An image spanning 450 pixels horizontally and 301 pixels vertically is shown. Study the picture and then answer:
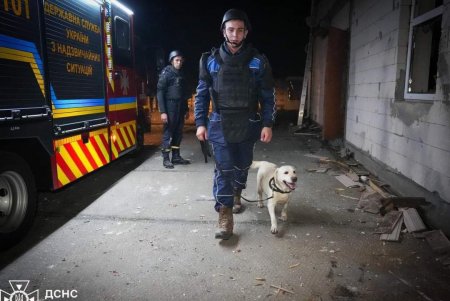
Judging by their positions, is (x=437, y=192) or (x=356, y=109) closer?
(x=437, y=192)

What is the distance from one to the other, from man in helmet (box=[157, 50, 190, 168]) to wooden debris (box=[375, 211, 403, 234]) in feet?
13.0

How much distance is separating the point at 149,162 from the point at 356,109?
467 cm

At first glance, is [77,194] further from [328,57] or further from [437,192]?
[328,57]

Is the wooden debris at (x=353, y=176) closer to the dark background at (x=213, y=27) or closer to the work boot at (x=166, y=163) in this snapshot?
the work boot at (x=166, y=163)

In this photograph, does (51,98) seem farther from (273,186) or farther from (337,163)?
(337,163)

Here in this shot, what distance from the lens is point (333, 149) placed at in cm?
810

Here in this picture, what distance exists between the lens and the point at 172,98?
20.2 ft

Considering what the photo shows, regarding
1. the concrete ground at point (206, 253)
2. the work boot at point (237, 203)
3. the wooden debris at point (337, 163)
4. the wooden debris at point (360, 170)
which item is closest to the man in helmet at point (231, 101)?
the concrete ground at point (206, 253)

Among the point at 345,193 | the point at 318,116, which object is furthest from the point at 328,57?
the point at 345,193

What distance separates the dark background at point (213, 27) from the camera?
60.4 feet

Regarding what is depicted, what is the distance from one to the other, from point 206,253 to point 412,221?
232 cm

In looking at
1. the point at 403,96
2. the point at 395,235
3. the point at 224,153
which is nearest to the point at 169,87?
the point at 224,153

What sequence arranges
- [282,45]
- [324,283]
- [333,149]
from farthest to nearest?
[282,45], [333,149], [324,283]

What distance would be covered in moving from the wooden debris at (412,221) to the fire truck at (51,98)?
4044 mm
